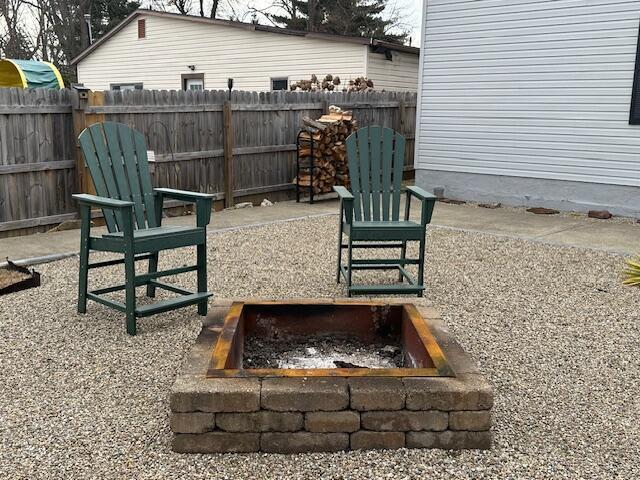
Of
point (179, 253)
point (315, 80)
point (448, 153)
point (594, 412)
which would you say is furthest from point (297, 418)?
point (315, 80)

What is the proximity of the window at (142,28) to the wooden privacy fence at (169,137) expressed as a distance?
813cm

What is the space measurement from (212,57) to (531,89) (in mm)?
8508

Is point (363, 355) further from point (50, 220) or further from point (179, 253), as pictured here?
point (50, 220)

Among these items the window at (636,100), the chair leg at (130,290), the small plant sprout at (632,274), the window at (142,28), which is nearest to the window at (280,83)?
the window at (142,28)

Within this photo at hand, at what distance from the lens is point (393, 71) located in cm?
1252

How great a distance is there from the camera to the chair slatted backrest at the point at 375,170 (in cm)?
445

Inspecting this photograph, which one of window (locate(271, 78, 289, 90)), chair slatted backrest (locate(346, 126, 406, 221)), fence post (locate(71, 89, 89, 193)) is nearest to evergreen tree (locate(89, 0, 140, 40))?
window (locate(271, 78, 289, 90))

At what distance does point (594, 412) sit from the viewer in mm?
2541

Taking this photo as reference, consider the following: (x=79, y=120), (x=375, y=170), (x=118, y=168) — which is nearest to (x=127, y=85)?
(x=79, y=120)

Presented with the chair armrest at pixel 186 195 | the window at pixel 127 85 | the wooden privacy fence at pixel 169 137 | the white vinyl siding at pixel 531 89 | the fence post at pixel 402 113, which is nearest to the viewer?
the chair armrest at pixel 186 195

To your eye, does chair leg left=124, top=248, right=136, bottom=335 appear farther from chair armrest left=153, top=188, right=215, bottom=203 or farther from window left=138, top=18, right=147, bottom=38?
window left=138, top=18, right=147, bottom=38

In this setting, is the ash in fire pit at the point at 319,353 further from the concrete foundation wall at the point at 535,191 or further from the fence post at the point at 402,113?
the fence post at the point at 402,113

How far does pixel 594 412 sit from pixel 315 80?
33.3ft

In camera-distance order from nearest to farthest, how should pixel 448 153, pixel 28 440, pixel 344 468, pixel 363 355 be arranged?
pixel 344 468, pixel 28 440, pixel 363 355, pixel 448 153
